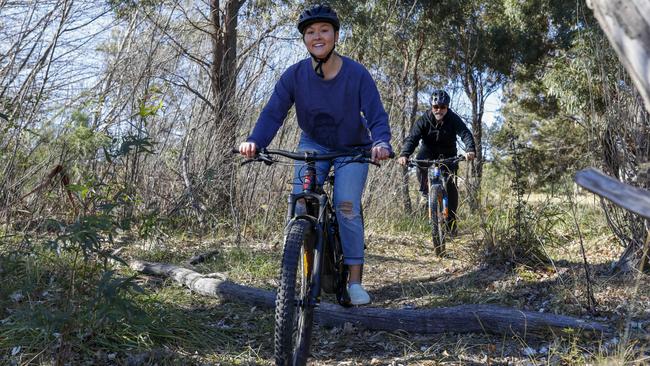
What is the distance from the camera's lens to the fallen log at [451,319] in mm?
3963

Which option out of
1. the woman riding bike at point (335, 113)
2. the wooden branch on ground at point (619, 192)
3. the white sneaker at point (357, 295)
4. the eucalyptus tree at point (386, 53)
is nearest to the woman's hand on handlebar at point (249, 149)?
the woman riding bike at point (335, 113)

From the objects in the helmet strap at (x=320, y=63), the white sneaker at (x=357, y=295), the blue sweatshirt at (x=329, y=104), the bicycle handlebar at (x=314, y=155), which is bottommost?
the white sneaker at (x=357, y=295)

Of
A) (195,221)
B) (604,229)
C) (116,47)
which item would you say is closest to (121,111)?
(116,47)

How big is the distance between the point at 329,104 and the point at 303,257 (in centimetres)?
107

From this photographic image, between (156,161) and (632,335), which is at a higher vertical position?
(156,161)

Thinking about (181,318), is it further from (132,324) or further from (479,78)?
(479,78)

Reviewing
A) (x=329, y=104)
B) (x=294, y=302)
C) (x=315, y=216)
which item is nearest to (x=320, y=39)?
(x=329, y=104)

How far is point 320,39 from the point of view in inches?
166

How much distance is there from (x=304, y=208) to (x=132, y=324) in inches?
44.4

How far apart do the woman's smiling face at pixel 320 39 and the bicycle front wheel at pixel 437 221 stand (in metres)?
3.60

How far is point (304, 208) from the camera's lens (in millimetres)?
3840

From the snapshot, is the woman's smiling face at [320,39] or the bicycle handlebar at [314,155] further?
the woman's smiling face at [320,39]

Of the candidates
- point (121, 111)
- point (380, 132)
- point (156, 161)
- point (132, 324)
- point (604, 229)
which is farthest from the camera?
point (156, 161)

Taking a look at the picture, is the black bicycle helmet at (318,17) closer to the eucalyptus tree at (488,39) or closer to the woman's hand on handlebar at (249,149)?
the woman's hand on handlebar at (249,149)
